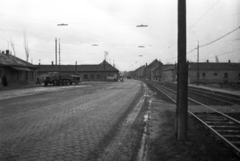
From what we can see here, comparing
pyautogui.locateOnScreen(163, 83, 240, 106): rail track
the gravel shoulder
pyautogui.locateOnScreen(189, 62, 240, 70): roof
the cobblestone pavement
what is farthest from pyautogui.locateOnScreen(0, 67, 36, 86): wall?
pyautogui.locateOnScreen(189, 62, 240, 70): roof

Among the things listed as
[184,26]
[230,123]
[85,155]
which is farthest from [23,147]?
[230,123]

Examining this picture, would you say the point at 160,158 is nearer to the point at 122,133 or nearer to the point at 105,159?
the point at 105,159

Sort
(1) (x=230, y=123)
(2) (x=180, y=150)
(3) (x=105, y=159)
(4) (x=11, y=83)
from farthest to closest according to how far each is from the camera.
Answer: (4) (x=11, y=83) → (1) (x=230, y=123) → (2) (x=180, y=150) → (3) (x=105, y=159)

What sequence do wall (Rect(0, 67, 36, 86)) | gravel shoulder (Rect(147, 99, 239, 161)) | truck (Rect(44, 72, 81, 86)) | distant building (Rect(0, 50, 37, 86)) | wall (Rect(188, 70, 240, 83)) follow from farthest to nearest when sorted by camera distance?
wall (Rect(188, 70, 240, 83)) < truck (Rect(44, 72, 81, 86)) < wall (Rect(0, 67, 36, 86)) < distant building (Rect(0, 50, 37, 86)) < gravel shoulder (Rect(147, 99, 239, 161))

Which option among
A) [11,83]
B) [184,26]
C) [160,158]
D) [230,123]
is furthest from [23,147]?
[11,83]

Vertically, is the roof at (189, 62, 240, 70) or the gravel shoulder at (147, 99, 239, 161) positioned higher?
the roof at (189, 62, 240, 70)

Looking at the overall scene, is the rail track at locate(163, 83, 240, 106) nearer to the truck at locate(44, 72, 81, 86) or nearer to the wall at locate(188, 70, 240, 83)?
the truck at locate(44, 72, 81, 86)

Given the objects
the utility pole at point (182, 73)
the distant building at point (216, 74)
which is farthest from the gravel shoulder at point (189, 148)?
the distant building at point (216, 74)

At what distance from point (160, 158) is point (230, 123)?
15.9 ft

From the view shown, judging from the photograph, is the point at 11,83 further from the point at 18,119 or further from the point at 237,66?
the point at 237,66

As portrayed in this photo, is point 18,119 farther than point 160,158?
Yes

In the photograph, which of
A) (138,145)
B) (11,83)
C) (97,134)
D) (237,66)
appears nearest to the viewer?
(138,145)

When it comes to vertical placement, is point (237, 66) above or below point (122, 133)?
above

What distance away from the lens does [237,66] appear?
64.7 meters
